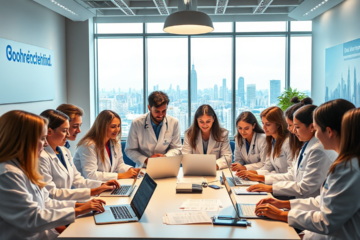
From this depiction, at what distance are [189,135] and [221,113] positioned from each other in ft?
11.0

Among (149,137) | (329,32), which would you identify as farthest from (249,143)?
(329,32)

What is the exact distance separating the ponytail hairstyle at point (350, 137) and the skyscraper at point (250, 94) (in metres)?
5.37

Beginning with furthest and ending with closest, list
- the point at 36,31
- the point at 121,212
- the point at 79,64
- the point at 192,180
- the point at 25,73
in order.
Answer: the point at 79,64
the point at 36,31
the point at 25,73
the point at 192,180
the point at 121,212

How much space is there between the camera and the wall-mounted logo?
4516 mm

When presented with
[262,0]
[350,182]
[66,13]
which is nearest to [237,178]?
[350,182]

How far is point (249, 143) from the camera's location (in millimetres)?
3709

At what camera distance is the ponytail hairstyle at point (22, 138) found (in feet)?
5.61

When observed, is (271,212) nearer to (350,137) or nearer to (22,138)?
(350,137)

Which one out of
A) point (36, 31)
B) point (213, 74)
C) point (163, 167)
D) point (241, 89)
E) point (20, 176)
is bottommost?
point (163, 167)

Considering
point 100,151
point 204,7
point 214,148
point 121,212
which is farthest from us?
point 204,7

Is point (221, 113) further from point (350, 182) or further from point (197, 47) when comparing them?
point (350, 182)

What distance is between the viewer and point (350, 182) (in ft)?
5.31

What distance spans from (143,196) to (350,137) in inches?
48.0

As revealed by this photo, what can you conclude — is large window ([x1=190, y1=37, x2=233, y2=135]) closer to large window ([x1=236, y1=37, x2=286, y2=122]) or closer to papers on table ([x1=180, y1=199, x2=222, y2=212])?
large window ([x1=236, y1=37, x2=286, y2=122])
